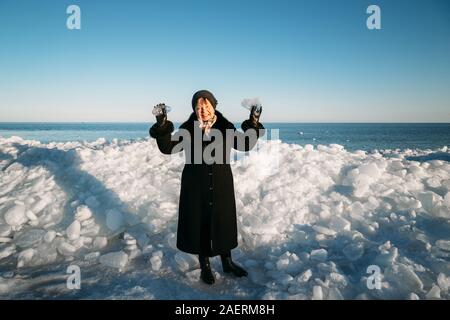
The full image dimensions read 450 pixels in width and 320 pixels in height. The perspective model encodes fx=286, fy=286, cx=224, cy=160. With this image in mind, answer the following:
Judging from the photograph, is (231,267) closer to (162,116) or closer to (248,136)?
(248,136)

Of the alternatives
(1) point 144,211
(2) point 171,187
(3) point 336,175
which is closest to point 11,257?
(1) point 144,211

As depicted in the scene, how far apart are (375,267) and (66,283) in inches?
155

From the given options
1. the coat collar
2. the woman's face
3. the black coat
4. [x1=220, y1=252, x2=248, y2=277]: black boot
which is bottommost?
[x1=220, y1=252, x2=248, y2=277]: black boot

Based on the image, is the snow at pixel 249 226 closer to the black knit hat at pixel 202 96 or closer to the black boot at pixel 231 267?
the black boot at pixel 231 267

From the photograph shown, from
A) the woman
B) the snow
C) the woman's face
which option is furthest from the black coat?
the snow

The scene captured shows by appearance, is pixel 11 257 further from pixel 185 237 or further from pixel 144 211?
pixel 185 237

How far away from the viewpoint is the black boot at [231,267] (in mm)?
3799

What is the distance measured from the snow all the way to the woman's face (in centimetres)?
204

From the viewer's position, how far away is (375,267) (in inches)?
143

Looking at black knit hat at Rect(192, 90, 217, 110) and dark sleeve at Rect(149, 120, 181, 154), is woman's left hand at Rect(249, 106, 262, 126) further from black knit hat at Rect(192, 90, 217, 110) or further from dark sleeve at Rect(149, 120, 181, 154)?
dark sleeve at Rect(149, 120, 181, 154)

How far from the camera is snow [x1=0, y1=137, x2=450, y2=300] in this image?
11.4 feet

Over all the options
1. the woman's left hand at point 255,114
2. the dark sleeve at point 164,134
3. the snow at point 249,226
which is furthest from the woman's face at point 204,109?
the snow at point 249,226

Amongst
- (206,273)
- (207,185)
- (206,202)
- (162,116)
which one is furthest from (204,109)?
(206,273)
